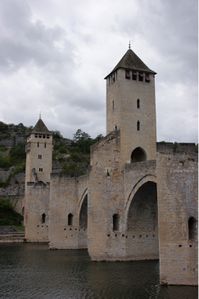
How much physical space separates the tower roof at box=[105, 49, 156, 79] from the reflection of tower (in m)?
23.5

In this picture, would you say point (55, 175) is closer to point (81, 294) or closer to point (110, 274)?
point (110, 274)

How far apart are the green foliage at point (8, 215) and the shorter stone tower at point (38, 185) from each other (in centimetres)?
627

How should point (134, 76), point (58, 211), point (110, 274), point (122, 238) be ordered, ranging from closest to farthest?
point (110, 274) → point (122, 238) → point (134, 76) → point (58, 211)

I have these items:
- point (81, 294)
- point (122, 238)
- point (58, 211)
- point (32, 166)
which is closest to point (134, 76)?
point (122, 238)

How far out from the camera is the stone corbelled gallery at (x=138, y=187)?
1691cm

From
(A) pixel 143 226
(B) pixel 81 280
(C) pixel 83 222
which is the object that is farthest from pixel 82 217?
(B) pixel 81 280

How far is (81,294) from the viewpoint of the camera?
51.6ft

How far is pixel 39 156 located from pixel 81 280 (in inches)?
1290

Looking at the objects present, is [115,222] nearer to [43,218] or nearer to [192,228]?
[192,228]

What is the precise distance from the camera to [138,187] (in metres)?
23.9

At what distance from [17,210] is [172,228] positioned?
40745 millimetres

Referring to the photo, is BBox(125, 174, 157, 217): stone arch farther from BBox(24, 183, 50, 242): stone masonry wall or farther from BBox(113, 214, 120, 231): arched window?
BBox(24, 183, 50, 242): stone masonry wall

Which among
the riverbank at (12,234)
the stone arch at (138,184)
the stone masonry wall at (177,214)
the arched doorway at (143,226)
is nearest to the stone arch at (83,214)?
the arched doorway at (143,226)

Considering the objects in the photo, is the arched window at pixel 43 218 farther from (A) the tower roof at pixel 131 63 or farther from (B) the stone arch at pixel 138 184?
(A) the tower roof at pixel 131 63
